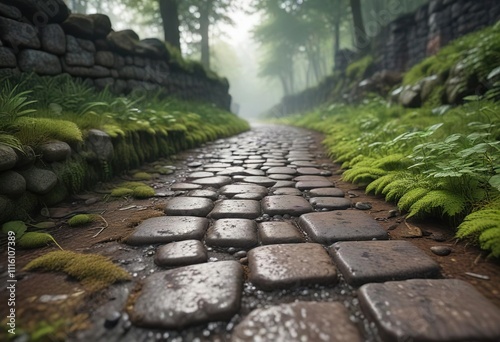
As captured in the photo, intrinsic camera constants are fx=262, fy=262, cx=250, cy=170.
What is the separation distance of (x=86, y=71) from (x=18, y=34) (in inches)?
46.5

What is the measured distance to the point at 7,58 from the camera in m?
3.24

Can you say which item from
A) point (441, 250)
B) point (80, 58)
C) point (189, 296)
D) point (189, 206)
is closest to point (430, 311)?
point (441, 250)

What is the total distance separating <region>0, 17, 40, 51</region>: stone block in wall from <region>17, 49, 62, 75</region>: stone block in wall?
0.09 m

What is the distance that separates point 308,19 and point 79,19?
897 inches

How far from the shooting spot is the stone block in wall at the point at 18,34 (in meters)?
3.23

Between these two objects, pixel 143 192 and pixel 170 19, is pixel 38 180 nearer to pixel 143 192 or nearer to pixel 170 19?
pixel 143 192

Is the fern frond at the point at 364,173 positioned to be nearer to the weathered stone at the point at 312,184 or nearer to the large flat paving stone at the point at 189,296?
the weathered stone at the point at 312,184

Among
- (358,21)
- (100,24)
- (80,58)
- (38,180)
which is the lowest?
(38,180)

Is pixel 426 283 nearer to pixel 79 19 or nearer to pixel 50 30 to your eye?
pixel 50 30

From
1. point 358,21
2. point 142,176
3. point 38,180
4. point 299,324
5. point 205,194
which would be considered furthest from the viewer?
point 358,21

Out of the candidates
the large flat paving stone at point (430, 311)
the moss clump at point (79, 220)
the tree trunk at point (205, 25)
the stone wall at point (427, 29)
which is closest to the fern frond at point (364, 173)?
the large flat paving stone at point (430, 311)

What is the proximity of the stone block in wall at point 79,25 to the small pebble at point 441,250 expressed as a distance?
5549mm

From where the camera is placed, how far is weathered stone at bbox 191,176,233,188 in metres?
2.76

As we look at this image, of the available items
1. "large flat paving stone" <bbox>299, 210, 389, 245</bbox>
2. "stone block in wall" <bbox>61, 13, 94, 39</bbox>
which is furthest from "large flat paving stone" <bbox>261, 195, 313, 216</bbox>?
"stone block in wall" <bbox>61, 13, 94, 39</bbox>
